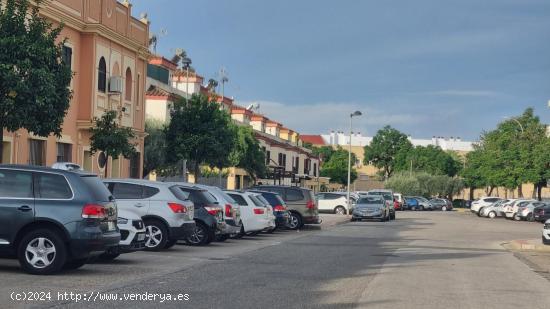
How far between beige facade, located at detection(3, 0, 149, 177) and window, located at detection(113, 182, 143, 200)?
9499mm

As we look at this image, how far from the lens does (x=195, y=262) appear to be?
1722 cm

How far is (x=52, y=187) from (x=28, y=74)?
7.88 meters

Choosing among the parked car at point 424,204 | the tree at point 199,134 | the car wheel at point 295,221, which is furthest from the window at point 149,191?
the parked car at point 424,204

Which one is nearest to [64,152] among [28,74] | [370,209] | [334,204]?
[28,74]

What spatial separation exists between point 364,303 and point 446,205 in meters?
78.3

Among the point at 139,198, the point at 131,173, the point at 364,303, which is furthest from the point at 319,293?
the point at 131,173

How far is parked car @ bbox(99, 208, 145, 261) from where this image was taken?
1598 centimetres

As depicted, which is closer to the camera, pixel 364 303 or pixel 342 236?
pixel 364 303

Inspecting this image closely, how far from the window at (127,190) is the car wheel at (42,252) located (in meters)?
5.19

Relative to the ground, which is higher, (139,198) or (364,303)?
(139,198)

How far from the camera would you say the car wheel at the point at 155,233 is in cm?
1873

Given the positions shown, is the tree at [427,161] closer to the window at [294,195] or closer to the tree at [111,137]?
the window at [294,195]

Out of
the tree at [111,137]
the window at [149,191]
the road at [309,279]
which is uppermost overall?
the tree at [111,137]

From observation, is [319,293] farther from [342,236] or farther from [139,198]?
[342,236]
